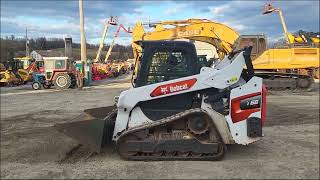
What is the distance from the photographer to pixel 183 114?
25.8ft

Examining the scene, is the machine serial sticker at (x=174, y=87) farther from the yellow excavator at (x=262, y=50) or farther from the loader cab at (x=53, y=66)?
the loader cab at (x=53, y=66)

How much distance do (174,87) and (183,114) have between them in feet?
1.72

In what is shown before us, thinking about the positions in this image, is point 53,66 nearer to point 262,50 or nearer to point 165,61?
point 262,50

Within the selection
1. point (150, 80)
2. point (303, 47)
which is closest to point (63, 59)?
point (303, 47)

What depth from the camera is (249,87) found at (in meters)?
8.05

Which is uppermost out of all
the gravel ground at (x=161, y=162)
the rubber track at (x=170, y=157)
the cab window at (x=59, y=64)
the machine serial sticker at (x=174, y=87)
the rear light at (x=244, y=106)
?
the cab window at (x=59, y=64)

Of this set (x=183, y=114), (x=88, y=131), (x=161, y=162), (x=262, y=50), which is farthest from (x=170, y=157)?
(x=262, y=50)

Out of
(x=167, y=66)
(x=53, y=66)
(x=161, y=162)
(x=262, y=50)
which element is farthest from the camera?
(x=53, y=66)

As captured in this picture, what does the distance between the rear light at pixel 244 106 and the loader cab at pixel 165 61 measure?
3.12 ft

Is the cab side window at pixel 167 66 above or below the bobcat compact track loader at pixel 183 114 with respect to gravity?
above

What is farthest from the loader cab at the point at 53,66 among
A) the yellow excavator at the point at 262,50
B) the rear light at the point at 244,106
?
the rear light at the point at 244,106

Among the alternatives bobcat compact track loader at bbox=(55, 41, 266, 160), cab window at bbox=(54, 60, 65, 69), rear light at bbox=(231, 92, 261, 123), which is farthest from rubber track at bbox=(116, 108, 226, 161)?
cab window at bbox=(54, 60, 65, 69)

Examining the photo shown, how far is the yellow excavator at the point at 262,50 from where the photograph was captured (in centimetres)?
2133

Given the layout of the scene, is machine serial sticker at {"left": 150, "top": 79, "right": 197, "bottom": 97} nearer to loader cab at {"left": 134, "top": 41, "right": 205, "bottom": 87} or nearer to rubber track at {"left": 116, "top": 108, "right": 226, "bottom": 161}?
loader cab at {"left": 134, "top": 41, "right": 205, "bottom": 87}
